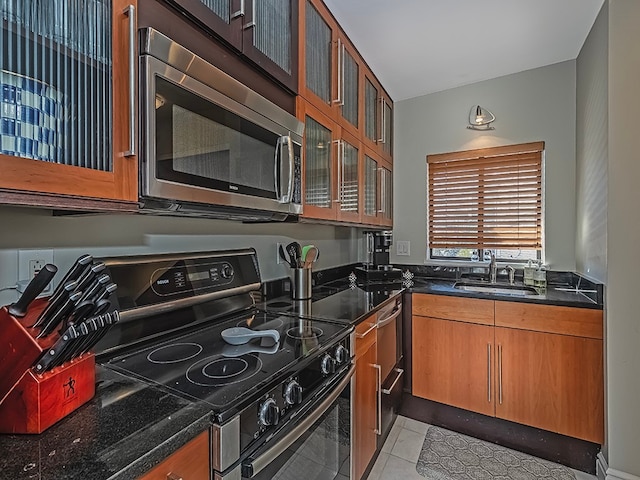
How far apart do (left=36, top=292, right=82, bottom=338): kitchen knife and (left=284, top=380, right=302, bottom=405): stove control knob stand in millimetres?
581

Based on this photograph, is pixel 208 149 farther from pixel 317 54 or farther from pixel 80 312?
pixel 317 54

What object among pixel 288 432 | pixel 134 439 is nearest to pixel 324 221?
pixel 288 432

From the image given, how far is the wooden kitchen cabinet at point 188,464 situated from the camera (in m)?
0.64

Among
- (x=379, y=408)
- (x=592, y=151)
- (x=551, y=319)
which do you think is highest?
(x=592, y=151)

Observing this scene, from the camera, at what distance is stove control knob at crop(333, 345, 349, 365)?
131cm

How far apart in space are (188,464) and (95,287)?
0.42 meters

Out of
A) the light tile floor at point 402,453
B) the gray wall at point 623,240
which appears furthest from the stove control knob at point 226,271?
the gray wall at point 623,240

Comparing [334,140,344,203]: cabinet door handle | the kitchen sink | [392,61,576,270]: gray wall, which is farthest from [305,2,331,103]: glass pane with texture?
the kitchen sink

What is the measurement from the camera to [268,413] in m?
0.91

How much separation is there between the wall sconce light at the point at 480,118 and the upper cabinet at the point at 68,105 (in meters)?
2.50

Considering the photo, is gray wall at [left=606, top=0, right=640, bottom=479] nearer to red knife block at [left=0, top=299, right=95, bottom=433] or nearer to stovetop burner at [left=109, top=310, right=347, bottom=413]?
stovetop burner at [left=109, top=310, right=347, bottom=413]

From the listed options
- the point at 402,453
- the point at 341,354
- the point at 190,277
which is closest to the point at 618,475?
Answer: the point at 402,453

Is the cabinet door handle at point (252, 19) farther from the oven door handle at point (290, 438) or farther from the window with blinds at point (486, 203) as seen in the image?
A: the window with blinds at point (486, 203)

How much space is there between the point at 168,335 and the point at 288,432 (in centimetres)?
59
